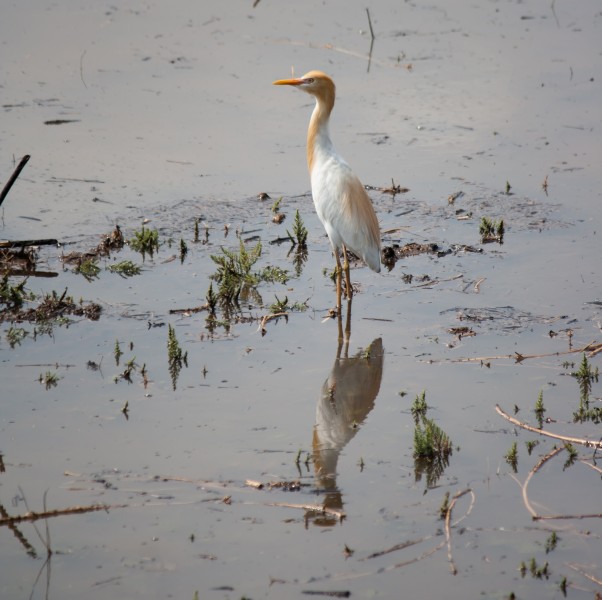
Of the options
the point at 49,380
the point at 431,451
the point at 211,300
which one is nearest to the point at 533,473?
the point at 431,451

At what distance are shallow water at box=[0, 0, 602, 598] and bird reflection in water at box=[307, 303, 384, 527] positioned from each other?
18 millimetres

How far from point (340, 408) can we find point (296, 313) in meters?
1.32

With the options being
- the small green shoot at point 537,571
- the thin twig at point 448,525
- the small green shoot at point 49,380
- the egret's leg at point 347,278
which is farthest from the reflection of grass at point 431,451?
the small green shoot at point 49,380

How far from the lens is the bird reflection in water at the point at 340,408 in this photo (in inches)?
197

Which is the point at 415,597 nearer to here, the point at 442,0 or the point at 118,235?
the point at 118,235

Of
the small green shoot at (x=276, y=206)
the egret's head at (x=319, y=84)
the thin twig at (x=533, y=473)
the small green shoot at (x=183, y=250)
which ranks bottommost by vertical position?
the thin twig at (x=533, y=473)

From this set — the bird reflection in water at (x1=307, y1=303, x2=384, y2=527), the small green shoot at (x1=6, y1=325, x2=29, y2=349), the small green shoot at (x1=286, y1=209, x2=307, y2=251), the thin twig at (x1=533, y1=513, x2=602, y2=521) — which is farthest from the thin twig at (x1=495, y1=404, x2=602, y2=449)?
the small green shoot at (x1=6, y1=325, x2=29, y2=349)

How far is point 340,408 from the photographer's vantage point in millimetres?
5891

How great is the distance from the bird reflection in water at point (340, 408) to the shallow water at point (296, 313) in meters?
0.02

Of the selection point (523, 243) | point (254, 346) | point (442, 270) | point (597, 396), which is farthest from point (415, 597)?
point (523, 243)

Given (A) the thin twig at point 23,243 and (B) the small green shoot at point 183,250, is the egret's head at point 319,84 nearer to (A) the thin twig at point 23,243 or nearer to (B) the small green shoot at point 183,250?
(B) the small green shoot at point 183,250

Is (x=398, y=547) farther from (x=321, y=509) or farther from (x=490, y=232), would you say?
(x=490, y=232)

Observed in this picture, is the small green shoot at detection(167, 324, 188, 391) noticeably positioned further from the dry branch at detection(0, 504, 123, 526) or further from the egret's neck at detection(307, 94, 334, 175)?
the egret's neck at detection(307, 94, 334, 175)

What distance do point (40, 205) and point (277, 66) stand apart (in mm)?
3703
